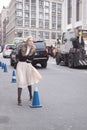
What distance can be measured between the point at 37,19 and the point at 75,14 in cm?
7601

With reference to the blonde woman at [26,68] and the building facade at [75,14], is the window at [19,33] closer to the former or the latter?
the building facade at [75,14]

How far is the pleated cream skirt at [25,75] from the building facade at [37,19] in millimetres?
128552

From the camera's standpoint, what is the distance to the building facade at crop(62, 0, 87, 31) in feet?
219

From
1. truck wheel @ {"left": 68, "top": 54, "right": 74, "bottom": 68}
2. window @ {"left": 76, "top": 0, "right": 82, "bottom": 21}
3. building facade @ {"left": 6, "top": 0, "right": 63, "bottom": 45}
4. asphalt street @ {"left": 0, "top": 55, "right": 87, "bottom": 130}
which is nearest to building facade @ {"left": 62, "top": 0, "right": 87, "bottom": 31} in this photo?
window @ {"left": 76, "top": 0, "right": 82, "bottom": 21}

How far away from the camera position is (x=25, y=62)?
35.0 ft

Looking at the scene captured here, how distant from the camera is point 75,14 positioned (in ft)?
240

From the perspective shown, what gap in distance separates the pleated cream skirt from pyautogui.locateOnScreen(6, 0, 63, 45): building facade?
422 feet

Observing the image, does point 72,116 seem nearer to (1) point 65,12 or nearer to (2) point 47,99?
(2) point 47,99

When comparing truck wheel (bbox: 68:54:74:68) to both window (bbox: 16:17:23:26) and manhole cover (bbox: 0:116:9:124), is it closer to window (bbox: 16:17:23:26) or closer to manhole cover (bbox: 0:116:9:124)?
manhole cover (bbox: 0:116:9:124)

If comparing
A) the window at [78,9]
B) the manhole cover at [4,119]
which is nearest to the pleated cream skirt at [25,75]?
the manhole cover at [4,119]

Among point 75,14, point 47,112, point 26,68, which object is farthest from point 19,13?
point 47,112

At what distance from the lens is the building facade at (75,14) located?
6689cm

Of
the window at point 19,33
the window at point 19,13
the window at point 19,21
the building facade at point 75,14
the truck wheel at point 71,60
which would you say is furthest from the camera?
the window at point 19,13

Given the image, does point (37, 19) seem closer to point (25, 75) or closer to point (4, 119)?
point (25, 75)
